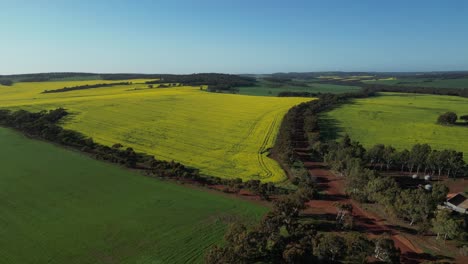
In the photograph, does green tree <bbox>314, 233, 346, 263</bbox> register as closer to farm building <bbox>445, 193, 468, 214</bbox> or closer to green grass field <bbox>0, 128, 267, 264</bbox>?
green grass field <bbox>0, 128, 267, 264</bbox>

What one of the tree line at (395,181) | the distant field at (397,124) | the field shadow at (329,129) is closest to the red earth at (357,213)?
the tree line at (395,181)

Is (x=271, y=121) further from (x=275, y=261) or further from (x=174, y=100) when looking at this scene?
(x=275, y=261)

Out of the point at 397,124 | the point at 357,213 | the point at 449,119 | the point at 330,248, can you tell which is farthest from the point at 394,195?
the point at 449,119

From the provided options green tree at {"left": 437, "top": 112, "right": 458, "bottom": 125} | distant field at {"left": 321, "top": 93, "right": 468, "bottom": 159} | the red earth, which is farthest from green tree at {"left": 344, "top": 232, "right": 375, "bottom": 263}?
green tree at {"left": 437, "top": 112, "right": 458, "bottom": 125}

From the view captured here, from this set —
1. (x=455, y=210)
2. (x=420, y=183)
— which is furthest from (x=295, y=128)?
(x=455, y=210)

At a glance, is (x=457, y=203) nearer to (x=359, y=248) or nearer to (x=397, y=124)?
(x=359, y=248)

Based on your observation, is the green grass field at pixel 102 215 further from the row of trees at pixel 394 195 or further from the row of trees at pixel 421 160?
the row of trees at pixel 421 160
